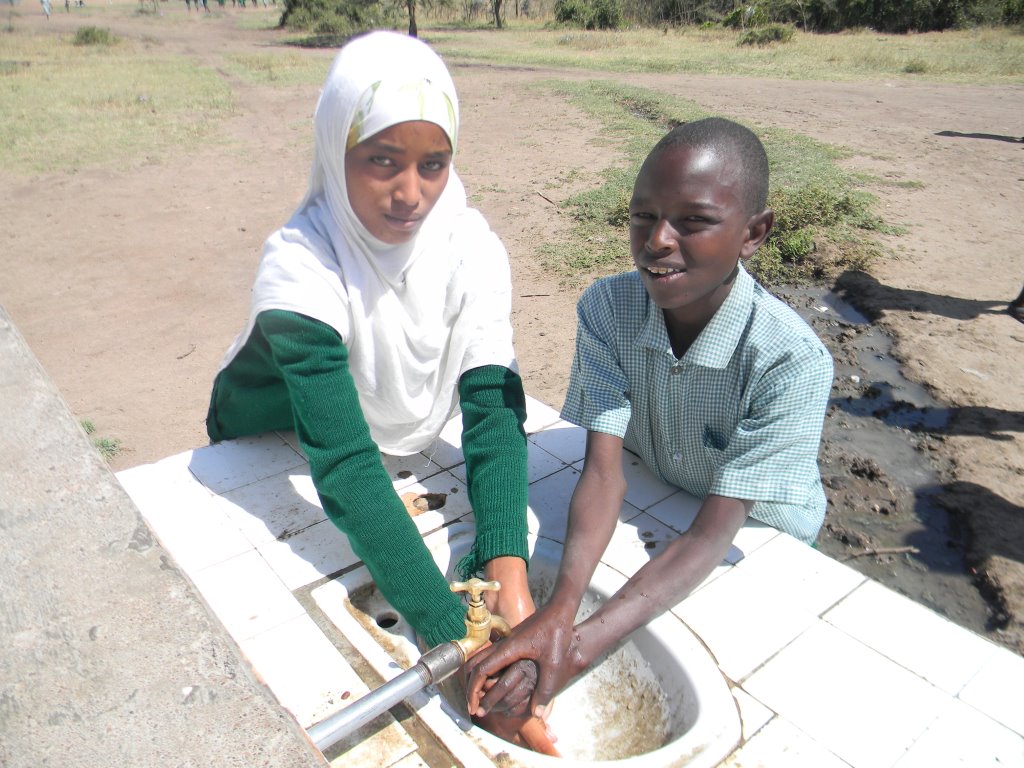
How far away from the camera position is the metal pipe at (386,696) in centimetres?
117

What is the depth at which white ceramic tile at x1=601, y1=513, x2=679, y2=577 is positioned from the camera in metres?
1.71

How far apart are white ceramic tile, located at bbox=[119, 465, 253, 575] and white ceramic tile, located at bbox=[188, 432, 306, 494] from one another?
49mm

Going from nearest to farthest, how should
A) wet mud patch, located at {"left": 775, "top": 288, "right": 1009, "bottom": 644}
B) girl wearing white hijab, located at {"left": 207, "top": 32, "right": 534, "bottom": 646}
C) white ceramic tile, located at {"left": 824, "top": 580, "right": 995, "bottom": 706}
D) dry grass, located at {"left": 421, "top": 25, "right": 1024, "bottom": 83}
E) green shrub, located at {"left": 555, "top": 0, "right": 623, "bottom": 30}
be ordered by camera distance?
white ceramic tile, located at {"left": 824, "top": 580, "right": 995, "bottom": 706} → girl wearing white hijab, located at {"left": 207, "top": 32, "right": 534, "bottom": 646} → wet mud patch, located at {"left": 775, "top": 288, "right": 1009, "bottom": 644} → dry grass, located at {"left": 421, "top": 25, "right": 1024, "bottom": 83} → green shrub, located at {"left": 555, "top": 0, "right": 623, "bottom": 30}

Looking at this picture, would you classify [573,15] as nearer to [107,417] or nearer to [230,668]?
[107,417]

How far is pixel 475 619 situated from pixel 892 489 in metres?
2.26

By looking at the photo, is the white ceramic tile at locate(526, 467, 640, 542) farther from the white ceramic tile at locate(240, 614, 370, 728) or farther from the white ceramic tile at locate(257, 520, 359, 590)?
the white ceramic tile at locate(240, 614, 370, 728)

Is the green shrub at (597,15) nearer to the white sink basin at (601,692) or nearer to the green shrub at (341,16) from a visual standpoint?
the green shrub at (341,16)

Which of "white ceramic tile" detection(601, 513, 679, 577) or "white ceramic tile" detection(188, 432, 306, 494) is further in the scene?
"white ceramic tile" detection(188, 432, 306, 494)

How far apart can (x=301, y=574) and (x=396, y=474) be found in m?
0.43

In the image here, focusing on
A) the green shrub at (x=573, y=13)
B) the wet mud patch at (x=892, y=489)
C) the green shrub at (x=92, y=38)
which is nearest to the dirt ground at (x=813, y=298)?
the wet mud patch at (x=892, y=489)

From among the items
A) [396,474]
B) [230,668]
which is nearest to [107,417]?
[396,474]

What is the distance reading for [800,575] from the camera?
5.46ft

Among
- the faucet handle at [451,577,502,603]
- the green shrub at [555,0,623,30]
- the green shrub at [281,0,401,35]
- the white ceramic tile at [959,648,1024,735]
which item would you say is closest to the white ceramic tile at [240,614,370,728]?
the faucet handle at [451,577,502,603]

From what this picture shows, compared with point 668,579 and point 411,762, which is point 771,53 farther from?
point 411,762
